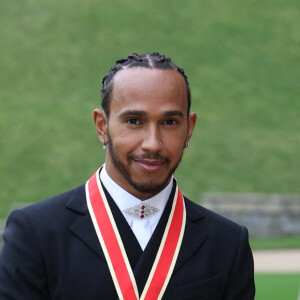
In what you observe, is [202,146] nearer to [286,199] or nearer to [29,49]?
[286,199]

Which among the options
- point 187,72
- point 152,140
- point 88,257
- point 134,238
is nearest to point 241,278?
point 134,238

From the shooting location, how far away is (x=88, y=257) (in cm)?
364

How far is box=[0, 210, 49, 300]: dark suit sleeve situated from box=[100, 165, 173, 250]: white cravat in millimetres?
368

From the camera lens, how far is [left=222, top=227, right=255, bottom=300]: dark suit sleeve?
12.2 ft

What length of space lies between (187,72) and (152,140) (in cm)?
1807

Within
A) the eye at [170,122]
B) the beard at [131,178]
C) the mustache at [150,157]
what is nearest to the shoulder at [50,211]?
the beard at [131,178]

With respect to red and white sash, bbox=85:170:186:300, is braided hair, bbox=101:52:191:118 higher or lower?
higher

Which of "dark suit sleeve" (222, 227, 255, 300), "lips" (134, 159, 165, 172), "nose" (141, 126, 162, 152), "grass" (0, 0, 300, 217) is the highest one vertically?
"grass" (0, 0, 300, 217)

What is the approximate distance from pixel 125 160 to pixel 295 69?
19.1 metres

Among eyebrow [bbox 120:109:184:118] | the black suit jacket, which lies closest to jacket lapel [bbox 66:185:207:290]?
the black suit jacket

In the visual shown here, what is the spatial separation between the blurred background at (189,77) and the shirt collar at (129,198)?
36.6 feet

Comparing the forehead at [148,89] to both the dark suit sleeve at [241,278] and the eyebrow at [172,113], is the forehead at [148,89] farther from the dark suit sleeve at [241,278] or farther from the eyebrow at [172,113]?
the dark suit sleeve at [241,278]

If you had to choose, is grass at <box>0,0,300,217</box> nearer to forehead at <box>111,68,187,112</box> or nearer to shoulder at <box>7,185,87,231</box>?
shoulder at <box>7,185,87,231</box>

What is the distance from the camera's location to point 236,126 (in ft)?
65.4
